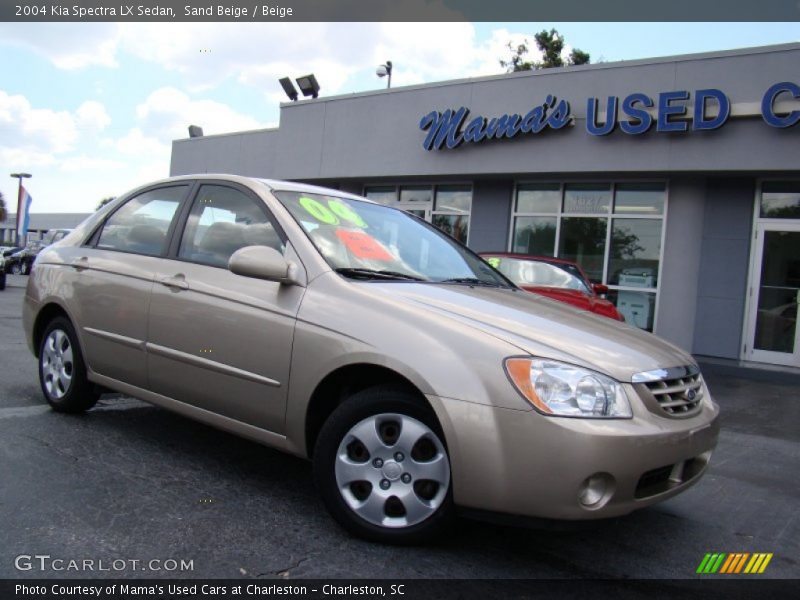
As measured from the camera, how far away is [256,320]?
3.18m

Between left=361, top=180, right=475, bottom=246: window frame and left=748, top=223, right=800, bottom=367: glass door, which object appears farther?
left=361, top=180, right=475, bottom=246: window frame

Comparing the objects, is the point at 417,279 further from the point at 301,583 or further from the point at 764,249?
the point at 764,249

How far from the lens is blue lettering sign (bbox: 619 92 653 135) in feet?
36.4

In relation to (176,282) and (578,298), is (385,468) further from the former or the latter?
(578,298)

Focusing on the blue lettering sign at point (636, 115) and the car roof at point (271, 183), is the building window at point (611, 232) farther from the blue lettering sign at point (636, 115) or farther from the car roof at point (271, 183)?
the car roof at point (271, 183)

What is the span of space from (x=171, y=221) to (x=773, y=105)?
31.8ft

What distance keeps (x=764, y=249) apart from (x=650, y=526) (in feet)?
30.3

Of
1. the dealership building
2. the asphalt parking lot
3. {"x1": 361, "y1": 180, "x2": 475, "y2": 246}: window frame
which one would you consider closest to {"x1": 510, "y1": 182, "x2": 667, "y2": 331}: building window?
the dealership building

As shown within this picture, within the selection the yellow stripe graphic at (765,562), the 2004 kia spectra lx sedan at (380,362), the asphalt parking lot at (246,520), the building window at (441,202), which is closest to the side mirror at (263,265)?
the 2004 kia spectra lx sedan at (380,362)

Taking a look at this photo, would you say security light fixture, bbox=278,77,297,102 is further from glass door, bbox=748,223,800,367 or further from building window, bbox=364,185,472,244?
glass door, bbox=748,223,800,367

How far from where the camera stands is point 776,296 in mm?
10883

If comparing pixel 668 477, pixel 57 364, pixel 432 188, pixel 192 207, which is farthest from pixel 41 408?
pixel 432 188

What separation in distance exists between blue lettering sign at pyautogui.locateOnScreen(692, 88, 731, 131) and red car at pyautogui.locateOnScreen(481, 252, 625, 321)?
11.6 feet

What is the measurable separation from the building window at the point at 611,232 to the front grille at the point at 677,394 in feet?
31.0
